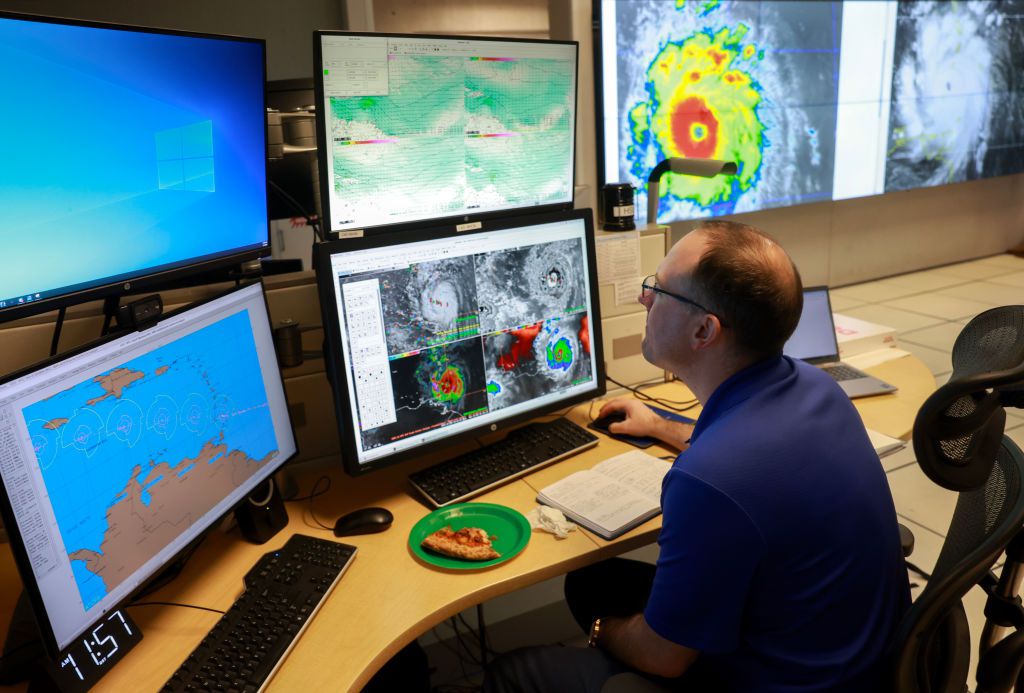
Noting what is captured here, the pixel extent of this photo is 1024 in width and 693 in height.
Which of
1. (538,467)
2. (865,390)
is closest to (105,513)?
(538,467)

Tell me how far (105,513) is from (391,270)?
670 mm

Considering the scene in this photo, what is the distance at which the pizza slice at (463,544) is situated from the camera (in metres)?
1.26

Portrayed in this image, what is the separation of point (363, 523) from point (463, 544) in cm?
22

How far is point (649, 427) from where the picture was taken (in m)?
1.68

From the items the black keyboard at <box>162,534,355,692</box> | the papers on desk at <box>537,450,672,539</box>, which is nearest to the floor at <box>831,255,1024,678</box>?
the papers on desk at <box>537,450,672,539</box>

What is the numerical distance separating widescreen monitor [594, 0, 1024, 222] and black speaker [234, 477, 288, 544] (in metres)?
2.57

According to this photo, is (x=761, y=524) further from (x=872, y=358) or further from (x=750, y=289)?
(x=872, y=358)

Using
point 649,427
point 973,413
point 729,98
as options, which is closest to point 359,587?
point 649,427

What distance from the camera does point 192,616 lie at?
3.79 feet

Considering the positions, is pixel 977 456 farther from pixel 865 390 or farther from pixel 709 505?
pixel 865 390

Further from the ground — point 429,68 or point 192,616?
point 429,68

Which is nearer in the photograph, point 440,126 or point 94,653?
point 94,653

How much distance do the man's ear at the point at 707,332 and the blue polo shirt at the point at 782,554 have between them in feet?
0.48

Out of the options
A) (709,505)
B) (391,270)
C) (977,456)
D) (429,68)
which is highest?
(429,68)
